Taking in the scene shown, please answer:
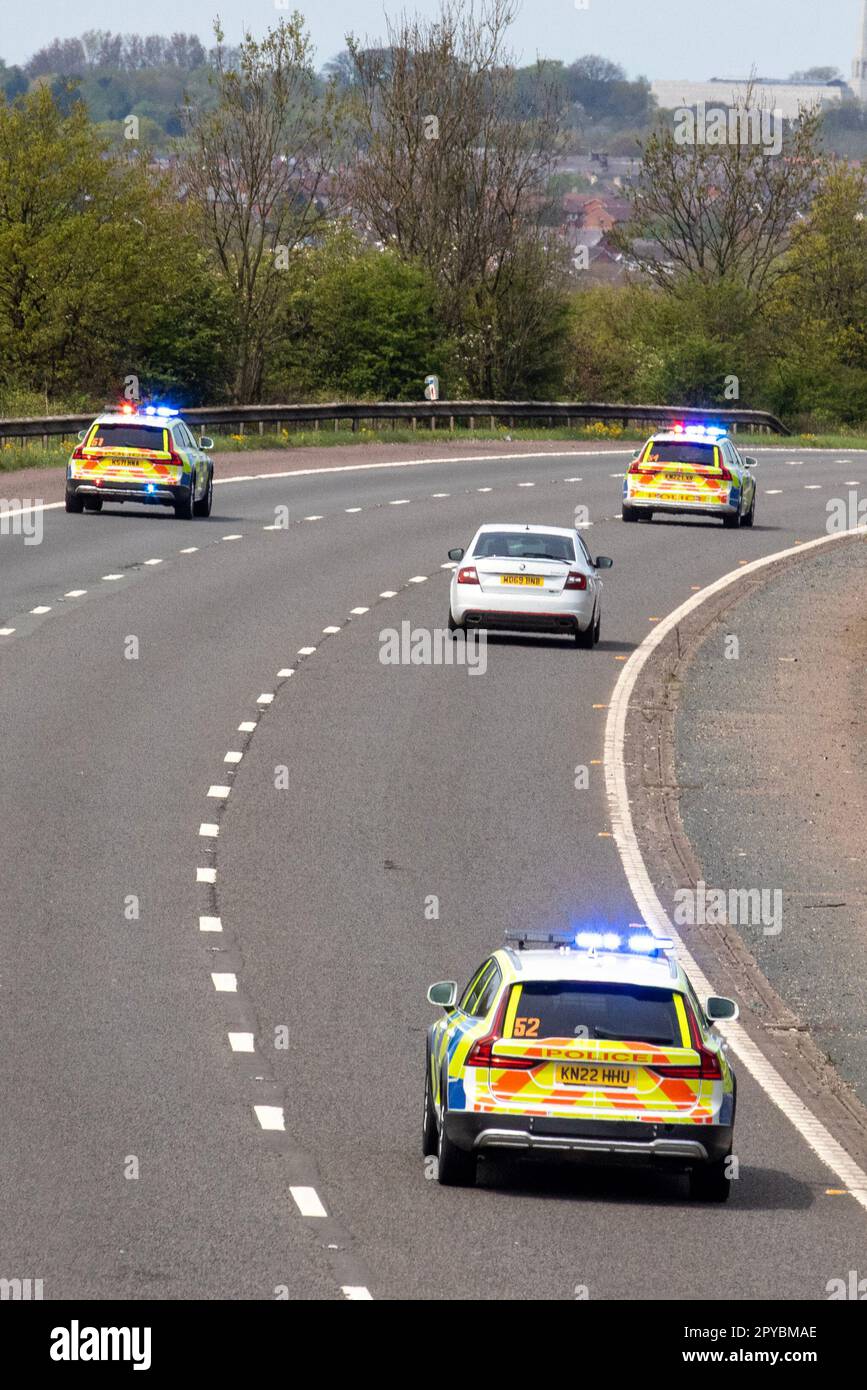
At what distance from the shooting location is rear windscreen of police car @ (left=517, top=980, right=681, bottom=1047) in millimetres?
11680

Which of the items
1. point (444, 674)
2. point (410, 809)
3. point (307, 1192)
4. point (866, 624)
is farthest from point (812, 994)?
point (866, 624)

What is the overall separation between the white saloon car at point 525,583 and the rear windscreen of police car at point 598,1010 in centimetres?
1884

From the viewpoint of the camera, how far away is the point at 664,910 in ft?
62.8

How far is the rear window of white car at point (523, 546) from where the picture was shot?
101 ft

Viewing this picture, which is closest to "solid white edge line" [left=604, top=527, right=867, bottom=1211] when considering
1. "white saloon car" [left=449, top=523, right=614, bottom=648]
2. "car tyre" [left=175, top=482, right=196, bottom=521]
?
"white saloon car" [left=449, top=523, right=614, bottom=648]

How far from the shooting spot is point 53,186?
210 feet

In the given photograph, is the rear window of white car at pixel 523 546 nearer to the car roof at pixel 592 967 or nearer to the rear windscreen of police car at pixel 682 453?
the rear windscreen of police car at pixel 682 453

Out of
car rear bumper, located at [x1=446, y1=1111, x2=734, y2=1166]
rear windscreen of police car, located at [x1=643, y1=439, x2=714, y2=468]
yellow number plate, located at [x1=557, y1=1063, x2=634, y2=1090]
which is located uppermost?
rear windscreen of police car, located at [x1=643, y1=439, x2=714, y2=468]

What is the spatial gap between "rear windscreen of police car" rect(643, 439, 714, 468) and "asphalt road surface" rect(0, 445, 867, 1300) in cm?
617

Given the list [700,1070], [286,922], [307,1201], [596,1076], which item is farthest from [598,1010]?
[286,922]

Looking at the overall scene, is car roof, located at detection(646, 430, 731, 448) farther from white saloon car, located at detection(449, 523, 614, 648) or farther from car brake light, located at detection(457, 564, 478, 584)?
car brake light, located at detection(457, 564, 478, 584)

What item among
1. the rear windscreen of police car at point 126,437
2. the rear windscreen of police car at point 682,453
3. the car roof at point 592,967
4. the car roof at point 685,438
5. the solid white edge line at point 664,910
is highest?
the rear windscreen of police car at point 126,437

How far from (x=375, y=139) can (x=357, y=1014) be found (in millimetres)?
66764

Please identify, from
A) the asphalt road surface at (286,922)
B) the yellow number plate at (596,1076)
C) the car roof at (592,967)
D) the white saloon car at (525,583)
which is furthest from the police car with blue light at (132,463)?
the yellow number plate at (596,1076)
